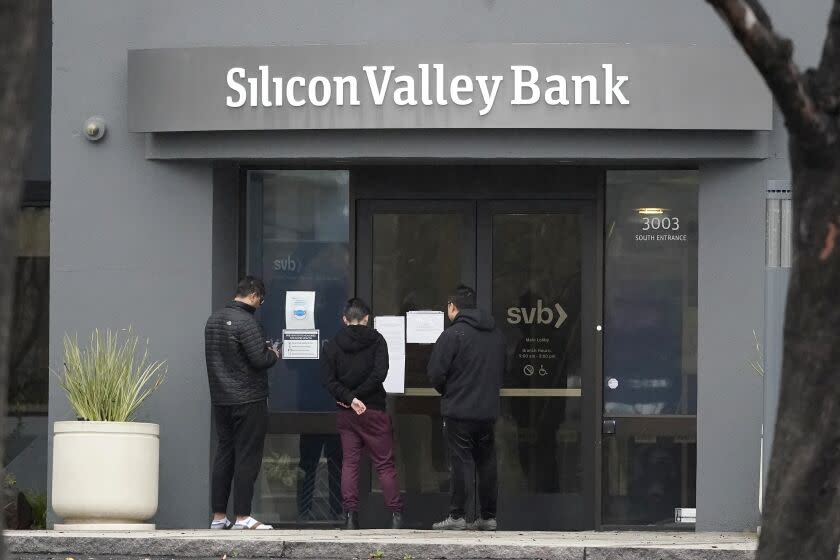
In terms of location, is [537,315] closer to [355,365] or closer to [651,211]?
[651,211]

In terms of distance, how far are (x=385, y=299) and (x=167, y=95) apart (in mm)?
2414

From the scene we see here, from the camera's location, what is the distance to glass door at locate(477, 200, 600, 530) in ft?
41.6

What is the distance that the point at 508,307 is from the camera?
504 inches

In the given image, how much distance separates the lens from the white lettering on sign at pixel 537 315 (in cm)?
1275

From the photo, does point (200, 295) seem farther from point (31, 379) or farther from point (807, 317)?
point (807, 317)

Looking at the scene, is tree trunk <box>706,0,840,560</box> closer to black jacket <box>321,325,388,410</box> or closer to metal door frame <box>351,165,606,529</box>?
black jacket <box>321,325,388,410</box>

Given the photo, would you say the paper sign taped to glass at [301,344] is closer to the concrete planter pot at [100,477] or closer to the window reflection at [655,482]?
the concrete planter pot at [100,477]

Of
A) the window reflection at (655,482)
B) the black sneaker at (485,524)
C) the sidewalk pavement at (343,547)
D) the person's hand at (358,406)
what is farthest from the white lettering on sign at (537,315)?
the sidewalk pavement at (343,547)

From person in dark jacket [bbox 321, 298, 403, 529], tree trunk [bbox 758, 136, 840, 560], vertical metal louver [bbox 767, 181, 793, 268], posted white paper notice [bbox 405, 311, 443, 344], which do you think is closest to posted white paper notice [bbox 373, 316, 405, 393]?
posted white paper notice [bbox 405, 311, 443, 344]

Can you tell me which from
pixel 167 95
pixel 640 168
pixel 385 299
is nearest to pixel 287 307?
pixel 385 299

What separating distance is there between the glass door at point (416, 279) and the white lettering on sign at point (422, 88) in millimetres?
1392

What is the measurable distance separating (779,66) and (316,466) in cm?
→ 831

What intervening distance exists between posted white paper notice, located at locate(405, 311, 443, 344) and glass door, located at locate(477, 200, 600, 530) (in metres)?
0.40

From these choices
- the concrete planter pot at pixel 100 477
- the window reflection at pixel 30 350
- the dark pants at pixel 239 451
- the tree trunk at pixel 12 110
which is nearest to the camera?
the tree trunk at pixel 12 110
